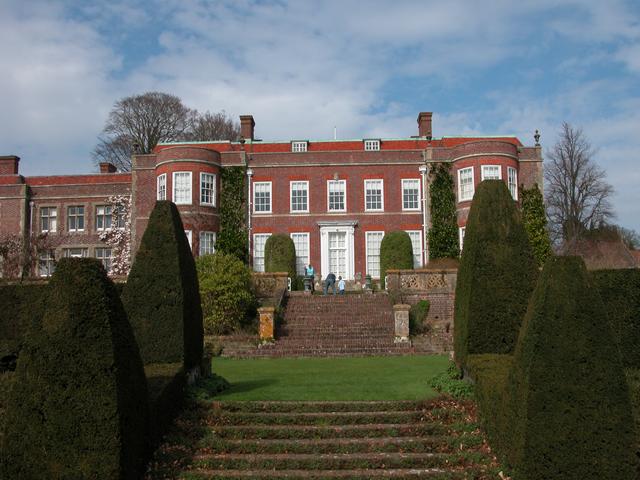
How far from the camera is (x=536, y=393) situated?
707 centimetres

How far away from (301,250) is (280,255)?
7.32ft

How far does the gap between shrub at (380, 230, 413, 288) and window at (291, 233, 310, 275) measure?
4.08 m

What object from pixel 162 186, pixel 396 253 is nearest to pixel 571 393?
pixel 396 253

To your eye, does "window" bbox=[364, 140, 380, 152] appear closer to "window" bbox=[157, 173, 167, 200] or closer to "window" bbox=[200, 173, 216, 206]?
"window" bbox=[200, 173, 216, 206]

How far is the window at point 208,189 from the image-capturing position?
3222 cm

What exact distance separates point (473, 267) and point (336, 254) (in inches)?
869

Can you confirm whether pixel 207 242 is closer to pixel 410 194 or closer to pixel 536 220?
pixel 410 194

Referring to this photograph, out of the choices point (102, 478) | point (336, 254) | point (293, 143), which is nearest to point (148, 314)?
point (102, 478)

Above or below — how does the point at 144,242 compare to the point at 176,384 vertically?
above

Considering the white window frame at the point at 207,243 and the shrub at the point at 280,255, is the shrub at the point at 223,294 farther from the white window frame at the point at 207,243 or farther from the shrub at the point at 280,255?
the white window frame at the point at 207,243

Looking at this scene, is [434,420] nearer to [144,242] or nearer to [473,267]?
[473,267]

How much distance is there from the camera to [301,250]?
33.3m

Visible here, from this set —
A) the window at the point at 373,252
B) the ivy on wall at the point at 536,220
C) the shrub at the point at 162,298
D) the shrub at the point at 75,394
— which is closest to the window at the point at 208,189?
the window at the point at 373,252

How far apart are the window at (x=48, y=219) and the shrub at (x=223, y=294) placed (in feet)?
63.5
